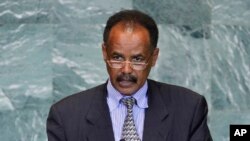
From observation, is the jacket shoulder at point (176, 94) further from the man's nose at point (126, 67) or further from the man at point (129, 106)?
the man's nose at point (126, 67)

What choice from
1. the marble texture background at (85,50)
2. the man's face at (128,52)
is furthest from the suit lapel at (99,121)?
the marble texture background at (85,50)

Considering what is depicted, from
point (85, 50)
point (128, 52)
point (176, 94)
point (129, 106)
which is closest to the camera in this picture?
point (128, 52)

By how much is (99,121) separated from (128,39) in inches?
13.1

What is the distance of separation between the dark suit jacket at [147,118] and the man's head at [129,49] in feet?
0.42

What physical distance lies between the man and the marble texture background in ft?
3.88

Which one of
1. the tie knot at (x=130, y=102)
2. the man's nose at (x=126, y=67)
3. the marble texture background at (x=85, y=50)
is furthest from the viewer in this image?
the marble texture background at (x=85, y=50)

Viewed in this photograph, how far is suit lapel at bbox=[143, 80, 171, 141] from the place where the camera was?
7.90 feet

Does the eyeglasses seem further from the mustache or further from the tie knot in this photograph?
the tie knot

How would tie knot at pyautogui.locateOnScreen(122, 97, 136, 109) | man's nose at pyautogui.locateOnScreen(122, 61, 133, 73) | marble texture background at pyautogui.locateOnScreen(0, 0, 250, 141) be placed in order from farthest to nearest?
marble texture background at pyautogui.locateOnScreen(0, 0, 250, 141) → tie knot at pyautogui.locateOnScreen(122, 97, 136, 109) → man's nose at pyautogui.locateOnScreen(122, 61, 133, 73)

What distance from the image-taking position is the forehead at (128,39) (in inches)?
91.9

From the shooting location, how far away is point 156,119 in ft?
8.03

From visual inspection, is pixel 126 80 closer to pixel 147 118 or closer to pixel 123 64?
pixel 123 64

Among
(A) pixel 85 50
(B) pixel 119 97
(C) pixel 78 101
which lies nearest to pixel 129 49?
(B) pixel 119 97

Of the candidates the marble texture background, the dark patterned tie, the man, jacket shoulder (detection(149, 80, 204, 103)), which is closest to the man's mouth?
the man
